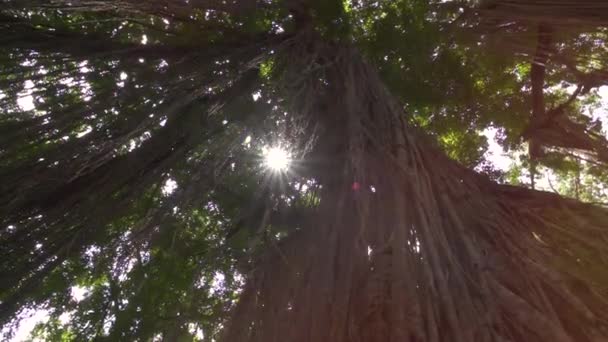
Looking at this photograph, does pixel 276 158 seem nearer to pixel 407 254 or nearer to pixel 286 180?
pixel 286 180

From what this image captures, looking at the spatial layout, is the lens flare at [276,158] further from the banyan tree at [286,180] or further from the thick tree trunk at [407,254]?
the thick tree trunk at [407,254]

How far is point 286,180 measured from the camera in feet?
8.07

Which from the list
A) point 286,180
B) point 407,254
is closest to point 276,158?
point 286,180

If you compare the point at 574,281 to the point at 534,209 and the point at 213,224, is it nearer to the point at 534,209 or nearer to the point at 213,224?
the point at 534,209

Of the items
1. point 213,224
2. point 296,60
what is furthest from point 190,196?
point 213,224

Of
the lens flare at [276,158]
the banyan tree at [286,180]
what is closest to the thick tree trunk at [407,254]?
the banyan tree at [286,180]

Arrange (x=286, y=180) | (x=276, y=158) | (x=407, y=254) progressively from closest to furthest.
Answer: (x=407, y=254) < (x=276, y=158) < (x=286, y=180)

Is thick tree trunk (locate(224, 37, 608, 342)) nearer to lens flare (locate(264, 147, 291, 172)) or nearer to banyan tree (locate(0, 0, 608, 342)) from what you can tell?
banyan tree (locate(0, 0, 608, 342))

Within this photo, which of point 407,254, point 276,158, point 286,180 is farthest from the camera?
point 286,180

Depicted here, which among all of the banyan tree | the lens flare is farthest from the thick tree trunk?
the lens flare

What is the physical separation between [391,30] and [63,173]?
227 cm

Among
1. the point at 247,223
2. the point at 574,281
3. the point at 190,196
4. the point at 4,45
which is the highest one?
the point at 4,45

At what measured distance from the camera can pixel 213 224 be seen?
3557 mm

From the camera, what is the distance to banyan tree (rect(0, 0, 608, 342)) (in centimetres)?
167
